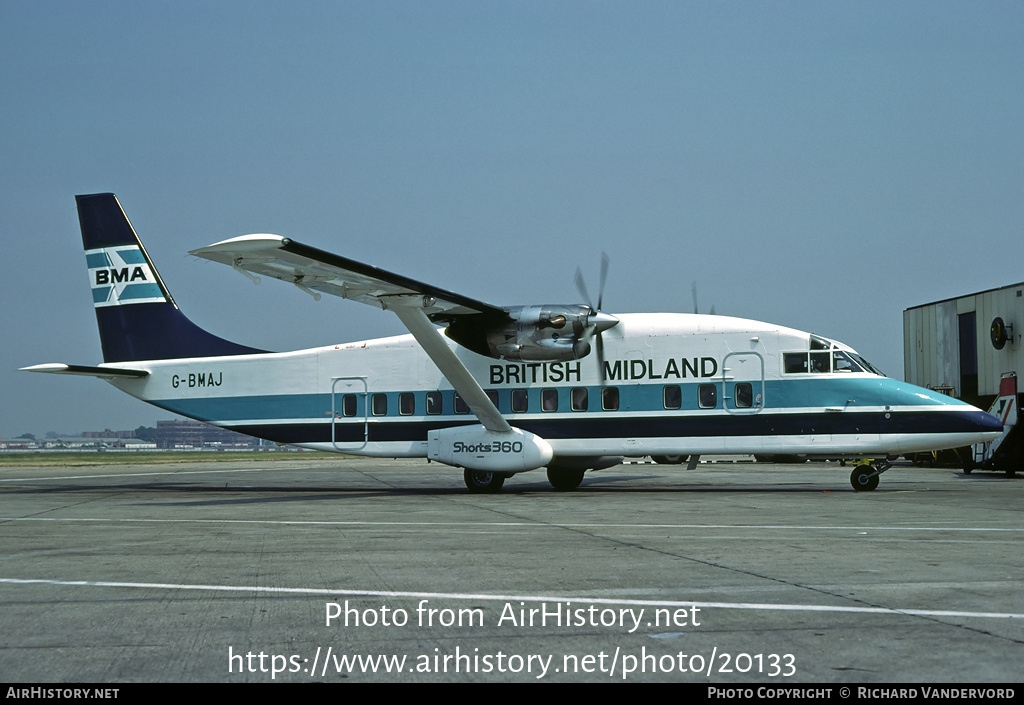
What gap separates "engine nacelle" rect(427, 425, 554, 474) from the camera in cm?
1995

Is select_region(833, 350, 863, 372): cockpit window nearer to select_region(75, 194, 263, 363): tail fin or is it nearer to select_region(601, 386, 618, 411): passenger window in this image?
select_region(601, 386, 618, 411): passenger window

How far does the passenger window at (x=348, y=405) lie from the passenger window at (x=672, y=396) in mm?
7473

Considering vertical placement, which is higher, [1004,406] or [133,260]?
[133,260]

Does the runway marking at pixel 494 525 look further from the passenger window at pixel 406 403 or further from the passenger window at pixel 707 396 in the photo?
the passenger window at pixel 406 403

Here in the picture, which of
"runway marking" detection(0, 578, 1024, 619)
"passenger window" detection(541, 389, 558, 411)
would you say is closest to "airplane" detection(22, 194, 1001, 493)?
"passenger window" detection(541, 389, 558, 411)

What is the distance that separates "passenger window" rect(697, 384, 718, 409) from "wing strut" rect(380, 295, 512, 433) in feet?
13.8

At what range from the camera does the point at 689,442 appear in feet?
64.8

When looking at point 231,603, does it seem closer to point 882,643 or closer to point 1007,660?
point 882,643

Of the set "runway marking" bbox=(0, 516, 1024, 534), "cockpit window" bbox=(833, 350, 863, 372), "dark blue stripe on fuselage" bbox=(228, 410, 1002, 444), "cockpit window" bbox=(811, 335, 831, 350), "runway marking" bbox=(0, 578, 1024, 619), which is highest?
"cockpit window" bbox=(811, 335, 831, 350)

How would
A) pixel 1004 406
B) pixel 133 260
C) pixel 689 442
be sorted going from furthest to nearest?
pixel 1004 406 → pixel 133 260 → pixel 689 442

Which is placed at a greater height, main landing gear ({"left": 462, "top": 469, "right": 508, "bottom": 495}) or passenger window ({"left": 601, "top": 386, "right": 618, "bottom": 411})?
passenger window ({"left": 601, "top": 386, "right": 618, "bottom": 411})

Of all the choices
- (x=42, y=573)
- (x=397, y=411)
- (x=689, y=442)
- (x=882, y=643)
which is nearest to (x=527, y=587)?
(x=882, y=643)

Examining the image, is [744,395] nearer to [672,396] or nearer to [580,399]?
[672,396]
